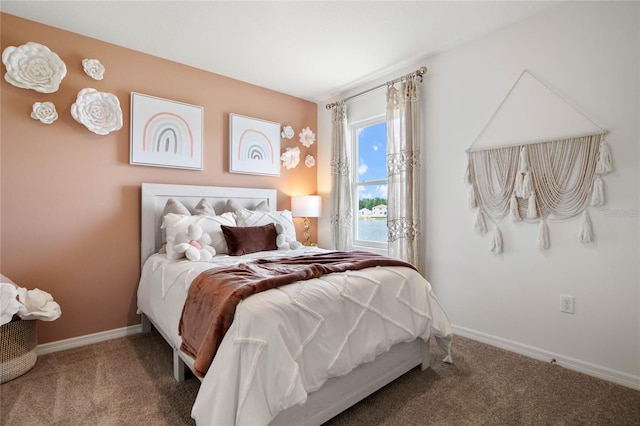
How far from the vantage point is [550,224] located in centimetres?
231

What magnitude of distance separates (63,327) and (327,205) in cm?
290

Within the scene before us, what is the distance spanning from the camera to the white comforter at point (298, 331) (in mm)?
1282

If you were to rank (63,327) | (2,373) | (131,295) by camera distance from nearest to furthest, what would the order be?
(2,373), (63,327), (131,295)

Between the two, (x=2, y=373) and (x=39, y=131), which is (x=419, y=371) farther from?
(x=39, y=131)

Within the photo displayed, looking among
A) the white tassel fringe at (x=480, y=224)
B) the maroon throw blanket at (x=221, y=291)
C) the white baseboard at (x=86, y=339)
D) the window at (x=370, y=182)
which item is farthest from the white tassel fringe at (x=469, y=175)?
the white baseboard at (x=86, y=339)

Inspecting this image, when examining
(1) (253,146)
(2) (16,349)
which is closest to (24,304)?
(2) (16,349)

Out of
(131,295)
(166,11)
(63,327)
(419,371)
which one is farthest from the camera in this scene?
(131,295)

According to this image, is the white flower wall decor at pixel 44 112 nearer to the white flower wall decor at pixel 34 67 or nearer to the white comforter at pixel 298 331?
the white flower wall decor at pixel 34 67

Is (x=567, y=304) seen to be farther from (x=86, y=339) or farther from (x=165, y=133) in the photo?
(x=86, y=339)

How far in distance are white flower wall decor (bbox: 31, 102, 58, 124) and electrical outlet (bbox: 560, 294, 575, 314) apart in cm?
409

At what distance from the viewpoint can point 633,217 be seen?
1.98m

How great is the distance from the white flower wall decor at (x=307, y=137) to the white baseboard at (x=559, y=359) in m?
2.75

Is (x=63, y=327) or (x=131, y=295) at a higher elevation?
(x=131, y=295)

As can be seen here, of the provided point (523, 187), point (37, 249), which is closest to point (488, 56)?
point (523, 187)
